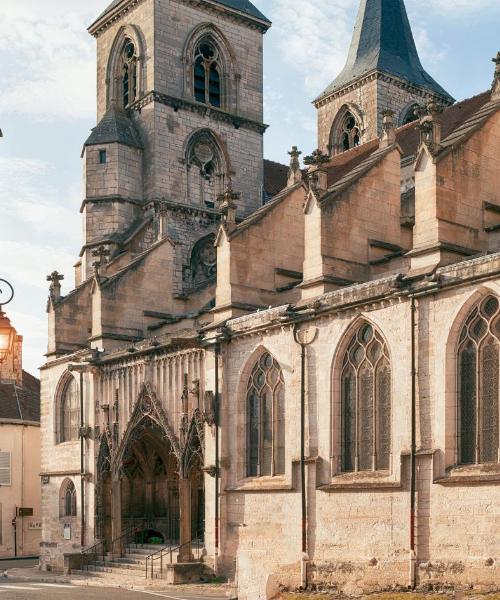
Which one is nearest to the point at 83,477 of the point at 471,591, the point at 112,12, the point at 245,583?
the point at 245,583

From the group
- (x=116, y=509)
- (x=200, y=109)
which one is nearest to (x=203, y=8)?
(x=200, y=109)

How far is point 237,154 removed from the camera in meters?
35.8

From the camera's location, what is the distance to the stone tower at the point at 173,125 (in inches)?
1310

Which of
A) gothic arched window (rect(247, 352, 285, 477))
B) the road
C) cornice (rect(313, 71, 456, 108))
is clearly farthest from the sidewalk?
cornice (rect(313, 71, 456, 108))

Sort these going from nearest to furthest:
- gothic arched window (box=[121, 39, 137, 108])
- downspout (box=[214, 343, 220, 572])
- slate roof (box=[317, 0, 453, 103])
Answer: downspout (box=[214, 343, 220, 572]), gothic arched window (box=[121, 39, 137, 108]), slate roof (box=[317, 0, 453, 103])

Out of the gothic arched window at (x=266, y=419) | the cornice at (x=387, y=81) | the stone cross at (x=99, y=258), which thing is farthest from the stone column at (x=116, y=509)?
the cornice at (x=387, y=81)

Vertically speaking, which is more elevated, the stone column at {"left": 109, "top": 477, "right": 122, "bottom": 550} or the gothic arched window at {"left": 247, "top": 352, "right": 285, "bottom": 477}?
the gothic arched window at {"left": 247, "top": 352, "right": 285, "bottom": 477}

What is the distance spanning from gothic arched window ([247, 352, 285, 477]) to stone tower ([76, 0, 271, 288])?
946cm

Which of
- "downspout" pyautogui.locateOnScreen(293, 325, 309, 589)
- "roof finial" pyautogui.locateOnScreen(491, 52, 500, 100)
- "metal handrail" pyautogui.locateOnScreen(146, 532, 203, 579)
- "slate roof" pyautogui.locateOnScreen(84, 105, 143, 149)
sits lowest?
"metal handrail" pyautogui.locateOnScreen(146, 532, 203, 579)

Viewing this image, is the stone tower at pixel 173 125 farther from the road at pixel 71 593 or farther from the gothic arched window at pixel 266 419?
the road at pixel 71 593

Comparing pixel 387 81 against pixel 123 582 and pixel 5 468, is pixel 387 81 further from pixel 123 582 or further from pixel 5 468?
pixel 123 582

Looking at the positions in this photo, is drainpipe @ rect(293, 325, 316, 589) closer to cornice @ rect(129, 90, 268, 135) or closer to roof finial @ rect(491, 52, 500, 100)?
roof finial @ rect(491, 52, 500, 100)

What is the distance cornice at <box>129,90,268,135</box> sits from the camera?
33.9 meters

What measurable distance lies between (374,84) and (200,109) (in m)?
8.78
